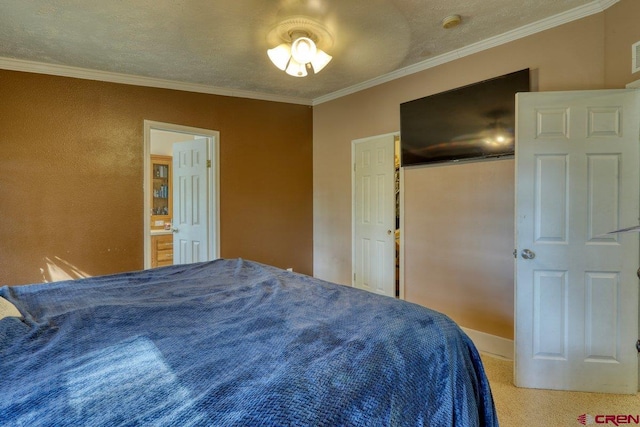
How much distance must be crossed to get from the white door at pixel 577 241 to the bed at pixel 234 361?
4.08ft

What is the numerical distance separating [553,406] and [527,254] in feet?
3.08

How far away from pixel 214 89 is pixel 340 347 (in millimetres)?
3562

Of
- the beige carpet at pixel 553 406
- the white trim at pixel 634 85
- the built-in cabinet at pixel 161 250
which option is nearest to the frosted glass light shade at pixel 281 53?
the white trim at pixel 634 85

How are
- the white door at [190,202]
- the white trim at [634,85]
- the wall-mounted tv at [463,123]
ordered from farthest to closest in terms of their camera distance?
the white door at [190,202] → the wall-mounted tv at [463,123] → the white trim at [634,85]

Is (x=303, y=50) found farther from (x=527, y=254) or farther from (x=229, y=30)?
(x=527, y=254)

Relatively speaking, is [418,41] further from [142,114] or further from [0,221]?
[0,221]

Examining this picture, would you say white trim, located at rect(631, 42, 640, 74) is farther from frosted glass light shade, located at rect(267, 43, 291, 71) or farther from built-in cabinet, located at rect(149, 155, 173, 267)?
built-in cabinet, located at rect(149, 155, 173, 267)

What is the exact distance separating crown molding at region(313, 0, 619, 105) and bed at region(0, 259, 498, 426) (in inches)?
94.9

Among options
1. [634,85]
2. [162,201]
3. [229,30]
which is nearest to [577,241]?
[634,85]

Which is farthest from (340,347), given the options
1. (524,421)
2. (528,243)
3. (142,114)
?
(142,114)

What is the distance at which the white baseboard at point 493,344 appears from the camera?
2699 millimetres

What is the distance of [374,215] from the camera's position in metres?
3.78

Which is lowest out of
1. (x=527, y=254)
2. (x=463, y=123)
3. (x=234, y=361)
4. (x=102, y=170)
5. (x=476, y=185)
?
(x=234, y=361)

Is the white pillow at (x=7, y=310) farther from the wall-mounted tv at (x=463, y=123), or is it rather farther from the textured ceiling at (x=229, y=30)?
the wall-mounted tv at (x=463, y=123)
